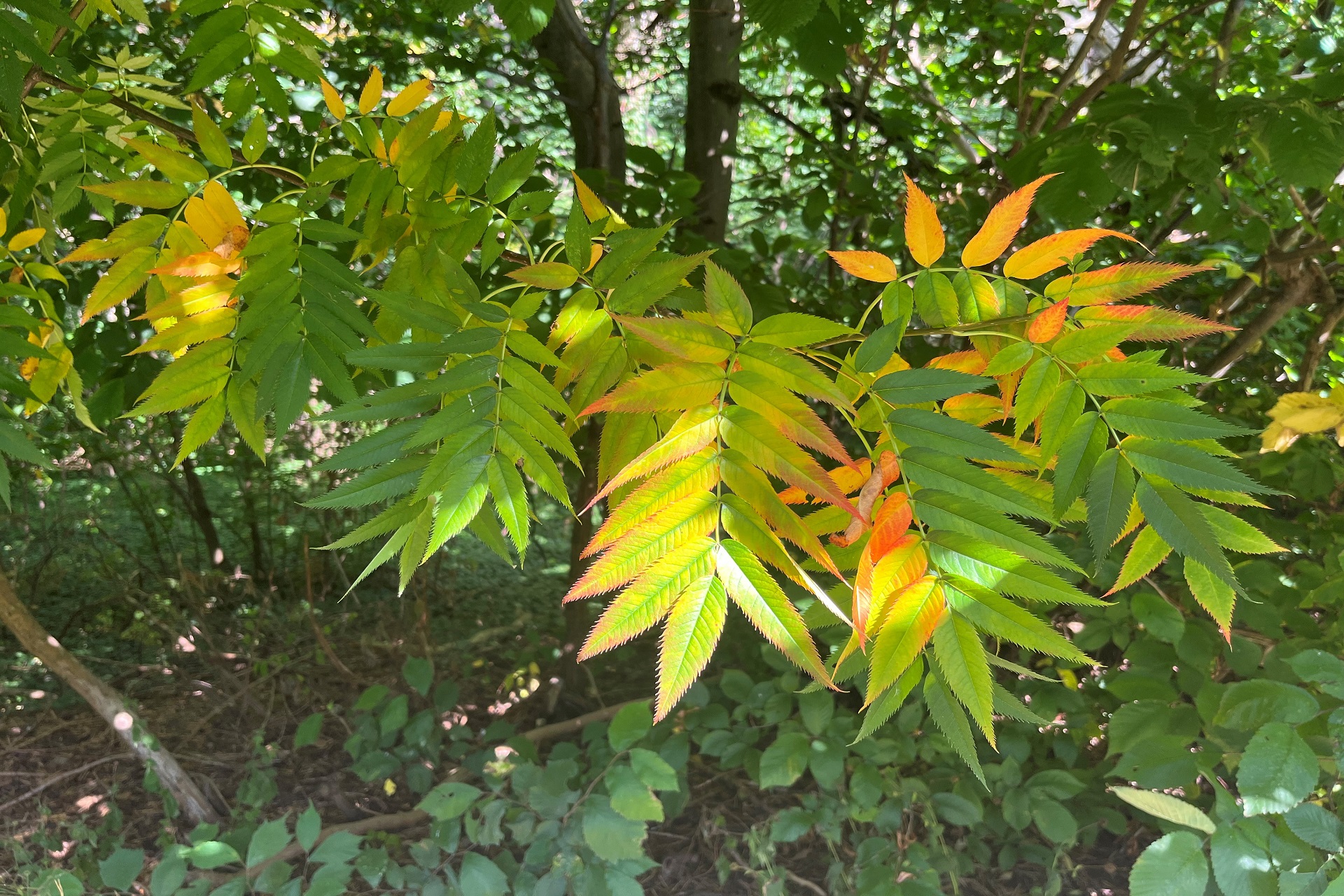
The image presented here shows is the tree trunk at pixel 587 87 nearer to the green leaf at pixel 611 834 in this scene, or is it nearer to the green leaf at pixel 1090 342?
the green leaf at pixel 611 834

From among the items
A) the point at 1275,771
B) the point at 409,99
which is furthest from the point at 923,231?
the point at 1275,771

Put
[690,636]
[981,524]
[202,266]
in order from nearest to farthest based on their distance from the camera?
1. [690,636]
2. [981,524]
3. [202,266]

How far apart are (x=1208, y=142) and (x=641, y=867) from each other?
7.23ft

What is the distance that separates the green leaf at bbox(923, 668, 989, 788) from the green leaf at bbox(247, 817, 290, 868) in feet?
6.99

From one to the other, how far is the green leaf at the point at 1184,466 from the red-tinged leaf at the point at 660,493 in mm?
427

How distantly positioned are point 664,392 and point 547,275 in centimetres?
24

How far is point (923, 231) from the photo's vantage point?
99cm

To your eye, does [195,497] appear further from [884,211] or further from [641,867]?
[884,211]

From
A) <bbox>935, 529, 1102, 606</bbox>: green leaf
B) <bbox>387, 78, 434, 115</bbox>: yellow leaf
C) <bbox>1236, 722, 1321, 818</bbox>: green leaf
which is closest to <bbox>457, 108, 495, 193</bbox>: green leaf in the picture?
<bbox>387, 78, 434, 115</bbox>: yellow leaf

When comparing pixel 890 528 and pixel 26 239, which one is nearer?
pixel 890 528

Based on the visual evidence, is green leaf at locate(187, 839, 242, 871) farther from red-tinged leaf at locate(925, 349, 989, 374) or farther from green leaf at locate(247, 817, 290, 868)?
red-tinged leaf at locate(925, 349, 989, 374)

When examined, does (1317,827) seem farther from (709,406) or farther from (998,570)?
(709,406)

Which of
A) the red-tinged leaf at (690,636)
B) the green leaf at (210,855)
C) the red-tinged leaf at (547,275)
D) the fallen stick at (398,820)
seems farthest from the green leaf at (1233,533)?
the green leaf at (210,855)

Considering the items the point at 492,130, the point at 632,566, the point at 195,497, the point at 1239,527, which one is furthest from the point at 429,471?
the point at 195,497
